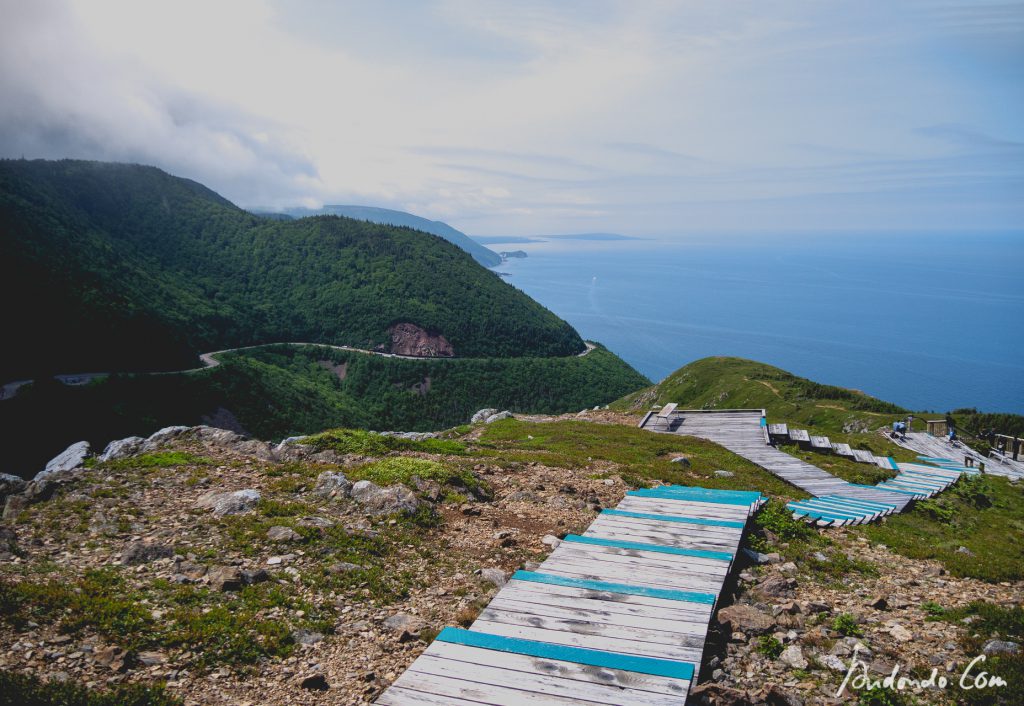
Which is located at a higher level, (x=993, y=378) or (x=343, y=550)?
(x=993, y=378)

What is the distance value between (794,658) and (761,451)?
19.7 metres

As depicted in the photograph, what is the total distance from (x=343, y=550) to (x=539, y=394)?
121652 mm

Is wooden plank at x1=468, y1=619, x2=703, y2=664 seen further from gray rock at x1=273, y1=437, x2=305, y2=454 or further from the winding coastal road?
the winding coastal road

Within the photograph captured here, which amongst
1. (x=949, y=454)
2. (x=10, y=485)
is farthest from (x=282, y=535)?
(x=949, y=454)

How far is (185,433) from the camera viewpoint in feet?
52.1

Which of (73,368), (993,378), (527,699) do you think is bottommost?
(73,368)

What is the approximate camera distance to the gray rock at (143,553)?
8398 mm

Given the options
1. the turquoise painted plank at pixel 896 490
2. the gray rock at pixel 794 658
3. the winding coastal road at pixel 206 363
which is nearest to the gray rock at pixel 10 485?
the gray rock at pixel 794 658

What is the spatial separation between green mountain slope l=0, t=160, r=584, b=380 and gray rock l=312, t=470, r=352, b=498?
102m

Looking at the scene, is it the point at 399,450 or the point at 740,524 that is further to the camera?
the point at 399,450

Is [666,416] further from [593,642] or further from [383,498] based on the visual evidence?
[593,642]

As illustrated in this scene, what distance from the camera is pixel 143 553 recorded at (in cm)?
855

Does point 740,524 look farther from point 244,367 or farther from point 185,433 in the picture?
point 244,367

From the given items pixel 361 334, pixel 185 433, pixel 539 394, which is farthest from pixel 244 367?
pixel 185 433
